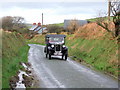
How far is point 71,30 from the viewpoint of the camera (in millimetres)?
64438

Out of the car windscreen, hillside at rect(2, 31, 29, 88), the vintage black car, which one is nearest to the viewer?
hillside at rect(2, 31, 29, 88)

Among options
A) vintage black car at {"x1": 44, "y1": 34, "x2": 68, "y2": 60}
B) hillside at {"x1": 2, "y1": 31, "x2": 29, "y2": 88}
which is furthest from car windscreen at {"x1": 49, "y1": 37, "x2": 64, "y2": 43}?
hillside at {"x1": 2, "y1": 31, "x2": 29, "y2": 88}

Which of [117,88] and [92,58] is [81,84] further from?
[92,58]

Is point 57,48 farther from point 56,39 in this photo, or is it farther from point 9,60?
point 9,60

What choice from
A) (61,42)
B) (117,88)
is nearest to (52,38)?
(61,42)

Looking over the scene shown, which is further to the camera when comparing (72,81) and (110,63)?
(110,63)

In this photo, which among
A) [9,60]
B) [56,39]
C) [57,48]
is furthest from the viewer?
[56,39]

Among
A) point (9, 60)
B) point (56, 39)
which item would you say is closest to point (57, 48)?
point (56, 39)

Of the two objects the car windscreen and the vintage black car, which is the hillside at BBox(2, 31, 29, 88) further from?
the car windscreen

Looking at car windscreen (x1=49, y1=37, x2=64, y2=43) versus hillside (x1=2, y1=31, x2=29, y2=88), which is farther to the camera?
car windscreen (x1=49, y1=37, x2=64, y2=43)

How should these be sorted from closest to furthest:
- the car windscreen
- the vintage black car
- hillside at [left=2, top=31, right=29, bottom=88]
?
hillside at [left=2, top=31, right=29, bottom=88]
the vintage black car
the car windscreen

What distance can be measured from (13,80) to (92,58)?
1130 centimetres

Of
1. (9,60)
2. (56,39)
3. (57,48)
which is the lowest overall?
(9,60)

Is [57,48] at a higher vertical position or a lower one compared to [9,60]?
higher
